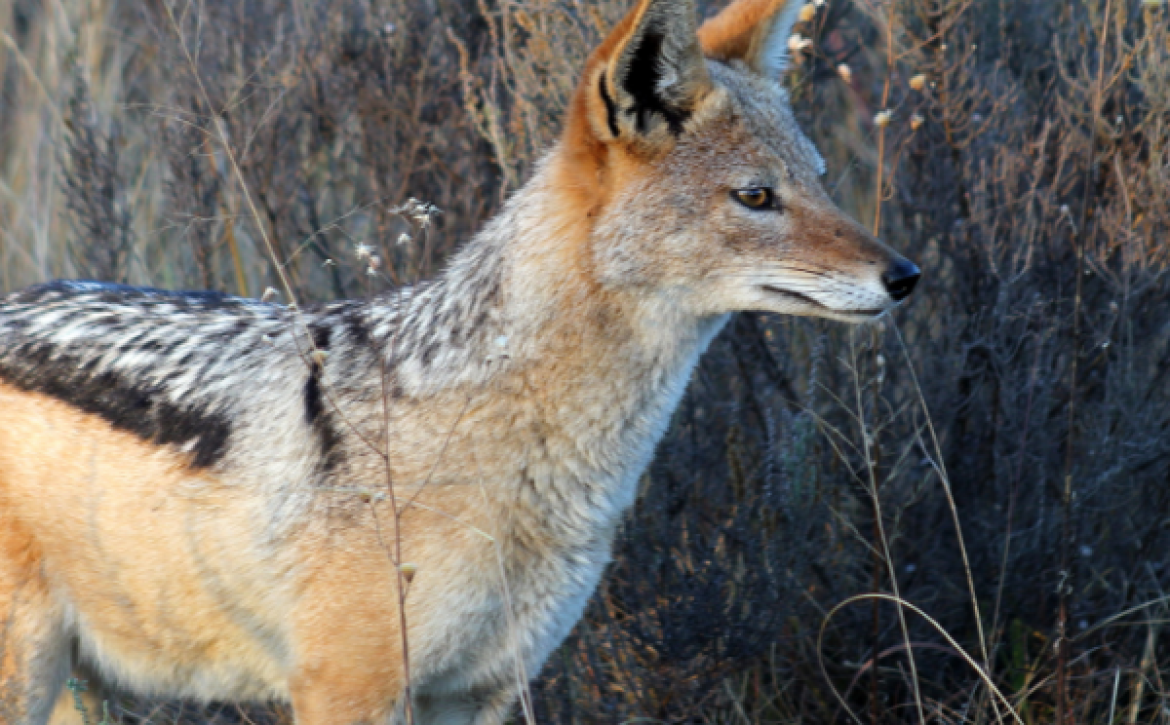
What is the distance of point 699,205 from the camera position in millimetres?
2885

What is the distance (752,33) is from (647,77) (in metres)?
0.60

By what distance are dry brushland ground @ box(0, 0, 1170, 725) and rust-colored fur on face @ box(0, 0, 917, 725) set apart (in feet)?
2.09

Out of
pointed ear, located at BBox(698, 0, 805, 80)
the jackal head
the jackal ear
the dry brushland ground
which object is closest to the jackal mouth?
the jackal head

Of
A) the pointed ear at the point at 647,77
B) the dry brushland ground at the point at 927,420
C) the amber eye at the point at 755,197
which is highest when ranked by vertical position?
the pointed ear at the point at 647,77

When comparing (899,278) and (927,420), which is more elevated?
(899,278)

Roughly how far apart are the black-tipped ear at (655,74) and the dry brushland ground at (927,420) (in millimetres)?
614

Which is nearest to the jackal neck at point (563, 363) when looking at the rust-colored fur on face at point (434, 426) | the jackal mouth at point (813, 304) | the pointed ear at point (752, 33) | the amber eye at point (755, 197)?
the rust-colored fur on face at point (434, 426)

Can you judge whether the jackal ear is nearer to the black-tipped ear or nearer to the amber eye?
the black-tipped ear

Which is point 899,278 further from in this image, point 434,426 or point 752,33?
point 434,426

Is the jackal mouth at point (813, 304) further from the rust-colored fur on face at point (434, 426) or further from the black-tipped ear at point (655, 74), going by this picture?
the black-tipped ear at point (655, 74)

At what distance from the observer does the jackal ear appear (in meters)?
2.71

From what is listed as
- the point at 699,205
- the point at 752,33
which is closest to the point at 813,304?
the point at 699,205

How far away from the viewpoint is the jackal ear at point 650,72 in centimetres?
271

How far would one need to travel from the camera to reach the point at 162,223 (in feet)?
22.0
